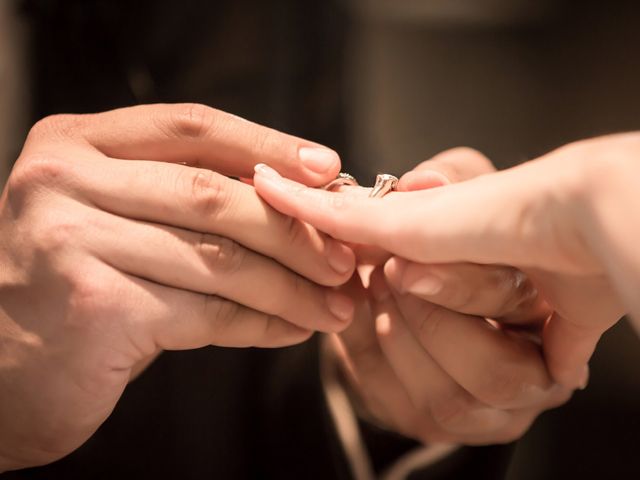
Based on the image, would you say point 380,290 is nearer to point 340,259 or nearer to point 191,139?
point 340,259

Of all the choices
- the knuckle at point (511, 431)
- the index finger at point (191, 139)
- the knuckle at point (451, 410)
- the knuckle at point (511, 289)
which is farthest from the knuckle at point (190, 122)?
the knuckle at point (511, 431)

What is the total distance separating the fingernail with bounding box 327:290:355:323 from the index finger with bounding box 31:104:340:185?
0.45ft

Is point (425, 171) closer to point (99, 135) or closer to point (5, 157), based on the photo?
point (99, 135)

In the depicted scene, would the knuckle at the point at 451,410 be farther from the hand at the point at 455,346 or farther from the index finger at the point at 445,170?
the index finger at the point at 445,170

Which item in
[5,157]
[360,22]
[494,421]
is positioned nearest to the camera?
[494,421]

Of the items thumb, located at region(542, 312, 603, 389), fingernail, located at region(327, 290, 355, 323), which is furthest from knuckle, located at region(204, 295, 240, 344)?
thumb, located at region(542, 312, 603, 389)

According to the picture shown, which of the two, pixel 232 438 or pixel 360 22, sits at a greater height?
pixel 360 22

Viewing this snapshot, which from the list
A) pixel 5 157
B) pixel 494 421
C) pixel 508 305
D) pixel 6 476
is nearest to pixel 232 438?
pixel 6 476

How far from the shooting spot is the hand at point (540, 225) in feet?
1.54

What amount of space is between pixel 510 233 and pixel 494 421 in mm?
359

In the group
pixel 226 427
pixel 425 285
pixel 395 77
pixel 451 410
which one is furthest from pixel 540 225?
pixel 395 77

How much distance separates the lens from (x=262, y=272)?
67 cm

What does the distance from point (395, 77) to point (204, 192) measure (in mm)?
1108

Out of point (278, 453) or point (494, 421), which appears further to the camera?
point (278, 453)
